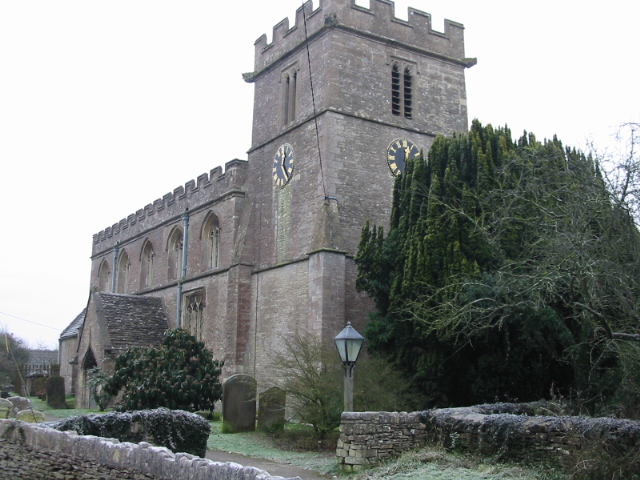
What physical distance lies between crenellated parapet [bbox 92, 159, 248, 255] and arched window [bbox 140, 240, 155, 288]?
80 cm

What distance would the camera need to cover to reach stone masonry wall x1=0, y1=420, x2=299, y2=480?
671cm

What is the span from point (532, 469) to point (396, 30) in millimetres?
17596

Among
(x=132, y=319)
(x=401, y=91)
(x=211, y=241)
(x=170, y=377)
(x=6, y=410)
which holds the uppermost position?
(x=401, y=91)

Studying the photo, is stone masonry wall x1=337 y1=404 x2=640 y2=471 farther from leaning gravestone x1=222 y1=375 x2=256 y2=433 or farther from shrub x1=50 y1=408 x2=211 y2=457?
leaning gravestone x1=222 y1=375 x2=256 y2=433

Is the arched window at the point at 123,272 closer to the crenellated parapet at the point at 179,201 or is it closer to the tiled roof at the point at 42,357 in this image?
the crenellated parapet at the point at 179,201

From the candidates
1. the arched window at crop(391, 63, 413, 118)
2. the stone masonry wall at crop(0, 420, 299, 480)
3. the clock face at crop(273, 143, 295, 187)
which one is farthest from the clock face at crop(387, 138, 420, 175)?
the stone masonry wall at crop(0, 420, 299, 480)

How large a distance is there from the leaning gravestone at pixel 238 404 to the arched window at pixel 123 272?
19555 millimetres

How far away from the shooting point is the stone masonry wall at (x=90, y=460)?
22.0 ft

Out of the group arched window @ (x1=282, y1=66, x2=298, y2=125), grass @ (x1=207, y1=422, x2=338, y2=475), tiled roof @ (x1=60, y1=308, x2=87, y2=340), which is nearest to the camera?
grass @ (x1=207, y1=422, x2=338, y2=475)

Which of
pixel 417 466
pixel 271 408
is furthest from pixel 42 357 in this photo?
pixel 417 466

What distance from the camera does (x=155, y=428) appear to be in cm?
1134

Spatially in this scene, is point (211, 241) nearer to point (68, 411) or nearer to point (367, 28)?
point (68, 411)

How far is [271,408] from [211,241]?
11667 mm

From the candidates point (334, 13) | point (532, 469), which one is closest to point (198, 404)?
point (532, 469)
